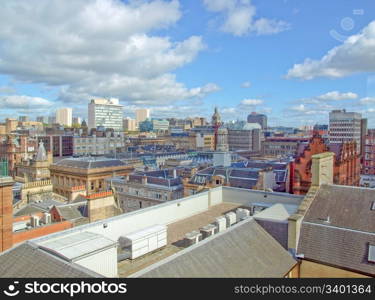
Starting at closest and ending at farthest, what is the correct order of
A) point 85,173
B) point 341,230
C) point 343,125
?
1. point 341,230
2. point 85,173
3. point 343,125

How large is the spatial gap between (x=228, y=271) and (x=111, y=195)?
20275 millimetres

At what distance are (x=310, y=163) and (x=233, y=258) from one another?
18.9 metres

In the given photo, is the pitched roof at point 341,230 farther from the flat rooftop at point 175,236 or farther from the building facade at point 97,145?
the building facade at point 97,145

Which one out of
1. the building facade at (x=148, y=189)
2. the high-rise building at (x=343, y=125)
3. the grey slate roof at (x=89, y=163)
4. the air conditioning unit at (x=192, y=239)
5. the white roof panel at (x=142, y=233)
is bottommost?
the building facade at (x=148, y=189)

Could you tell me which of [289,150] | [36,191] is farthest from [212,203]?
[289,150]

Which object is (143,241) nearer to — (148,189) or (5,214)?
(5,214)

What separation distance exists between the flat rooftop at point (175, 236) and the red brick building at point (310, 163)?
780cm

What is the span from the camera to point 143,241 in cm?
1479

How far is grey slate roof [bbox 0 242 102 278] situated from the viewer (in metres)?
10.5

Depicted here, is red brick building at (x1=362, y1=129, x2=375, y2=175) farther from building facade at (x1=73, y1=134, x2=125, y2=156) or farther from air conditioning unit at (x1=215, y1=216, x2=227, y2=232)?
building facade at (x1=73, y1=134, x2=125, y2=156)

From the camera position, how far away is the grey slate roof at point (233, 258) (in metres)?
11.1

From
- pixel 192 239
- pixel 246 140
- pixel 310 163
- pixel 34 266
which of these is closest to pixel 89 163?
pixel 310 163

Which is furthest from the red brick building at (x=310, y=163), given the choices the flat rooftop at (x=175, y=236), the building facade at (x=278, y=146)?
the building facade at (x=278, y=146)

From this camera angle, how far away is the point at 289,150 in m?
147
